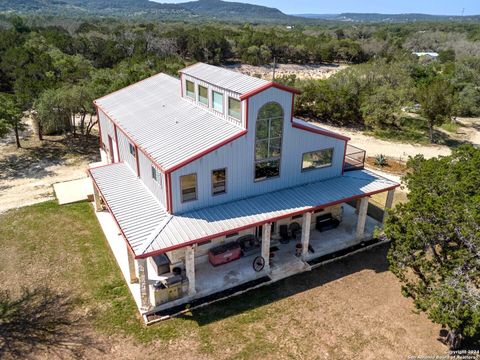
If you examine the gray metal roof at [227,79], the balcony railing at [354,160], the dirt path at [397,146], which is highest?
the gray metal roof at [227,79]

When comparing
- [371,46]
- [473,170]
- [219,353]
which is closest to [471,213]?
[473,170]

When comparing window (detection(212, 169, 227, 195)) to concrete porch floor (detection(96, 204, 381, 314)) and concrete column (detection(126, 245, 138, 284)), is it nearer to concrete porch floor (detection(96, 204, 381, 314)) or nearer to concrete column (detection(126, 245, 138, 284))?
concrete porch floor (detection(96, 204, 381, 314))

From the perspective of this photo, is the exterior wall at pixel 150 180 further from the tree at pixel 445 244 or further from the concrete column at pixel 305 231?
the tree at pixel 445 244

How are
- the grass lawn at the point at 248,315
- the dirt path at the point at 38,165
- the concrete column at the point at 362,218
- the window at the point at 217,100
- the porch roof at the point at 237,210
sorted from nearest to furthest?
the grass lawn at the point at 248,315 < the porch roof at the point at 237,210 < the window at the point at 217,100 < the concrete column at the point at 362,218 < the dirt path at the point at 38,165

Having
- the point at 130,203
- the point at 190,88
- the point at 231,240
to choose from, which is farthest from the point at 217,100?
the point at 231,240

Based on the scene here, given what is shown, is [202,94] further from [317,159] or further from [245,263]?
[245,263]

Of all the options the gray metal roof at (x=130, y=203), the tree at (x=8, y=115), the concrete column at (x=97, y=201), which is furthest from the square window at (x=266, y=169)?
the tree at (x=8, y=115)
